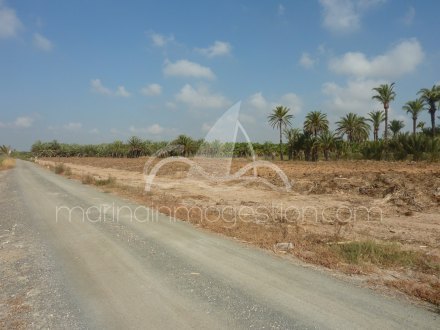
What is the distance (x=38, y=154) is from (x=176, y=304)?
138870mm

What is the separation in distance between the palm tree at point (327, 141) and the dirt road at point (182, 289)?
50456 millimetres

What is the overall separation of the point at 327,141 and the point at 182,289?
54.2m

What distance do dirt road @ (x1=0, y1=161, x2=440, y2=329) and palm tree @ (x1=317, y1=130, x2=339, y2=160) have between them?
50.5 metres

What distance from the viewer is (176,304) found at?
5195mm

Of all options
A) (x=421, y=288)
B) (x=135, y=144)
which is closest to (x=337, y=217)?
(x=421, y=288)

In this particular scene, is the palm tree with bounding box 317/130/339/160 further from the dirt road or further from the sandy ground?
the dirt road

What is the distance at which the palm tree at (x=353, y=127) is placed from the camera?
61.2 metres

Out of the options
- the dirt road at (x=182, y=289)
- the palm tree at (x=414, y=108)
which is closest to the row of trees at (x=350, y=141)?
the palm tree at (x=414, y=108)

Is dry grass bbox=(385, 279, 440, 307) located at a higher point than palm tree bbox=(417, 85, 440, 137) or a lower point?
lower

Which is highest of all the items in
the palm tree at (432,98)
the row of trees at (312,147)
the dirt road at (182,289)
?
the palm tree at (432,98)

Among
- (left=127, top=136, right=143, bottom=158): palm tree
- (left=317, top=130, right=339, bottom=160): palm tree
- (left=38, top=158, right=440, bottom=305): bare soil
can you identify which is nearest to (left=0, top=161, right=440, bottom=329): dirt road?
(left=38, top=158, right=440, bottom=305): bare soil

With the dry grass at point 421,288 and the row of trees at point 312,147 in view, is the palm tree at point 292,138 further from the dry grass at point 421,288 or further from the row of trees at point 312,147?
the dry grass at point 421,288

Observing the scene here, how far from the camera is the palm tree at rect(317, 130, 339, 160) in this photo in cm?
5706

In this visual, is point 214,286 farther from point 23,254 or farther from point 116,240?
point 23,254
